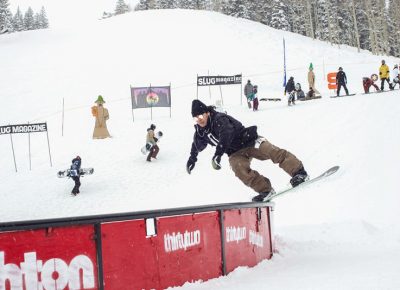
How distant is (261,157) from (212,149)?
37.3 feet

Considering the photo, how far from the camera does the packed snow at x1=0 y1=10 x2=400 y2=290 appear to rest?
23.3 feet

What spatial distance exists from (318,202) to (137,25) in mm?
42626

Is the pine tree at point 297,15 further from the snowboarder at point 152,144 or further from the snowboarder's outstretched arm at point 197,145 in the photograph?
the snowboarder's outstretched arm at point 197,145

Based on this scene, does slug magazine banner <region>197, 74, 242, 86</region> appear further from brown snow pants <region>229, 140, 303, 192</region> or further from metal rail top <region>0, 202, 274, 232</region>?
metal rail top <region>0, 202, 274, 232</region>

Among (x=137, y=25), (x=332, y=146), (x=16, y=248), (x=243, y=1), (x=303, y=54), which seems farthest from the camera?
(x=243, y=1)

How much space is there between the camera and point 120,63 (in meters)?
38.2

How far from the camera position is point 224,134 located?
6.24 metres

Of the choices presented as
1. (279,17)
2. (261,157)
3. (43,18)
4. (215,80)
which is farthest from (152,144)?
(43,18)

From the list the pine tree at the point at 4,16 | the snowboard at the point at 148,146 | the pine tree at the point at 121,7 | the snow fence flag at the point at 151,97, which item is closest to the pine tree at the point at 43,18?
the pine tree at the point at 121,7

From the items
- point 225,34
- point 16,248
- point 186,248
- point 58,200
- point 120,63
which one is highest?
point 225,34

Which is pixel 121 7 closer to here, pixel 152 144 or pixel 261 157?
pixel 152 144

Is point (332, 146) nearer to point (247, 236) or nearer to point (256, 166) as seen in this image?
point (256, 166)

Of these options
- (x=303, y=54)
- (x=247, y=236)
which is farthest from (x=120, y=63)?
(x=247, y=236)

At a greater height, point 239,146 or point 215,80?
point 215,80
